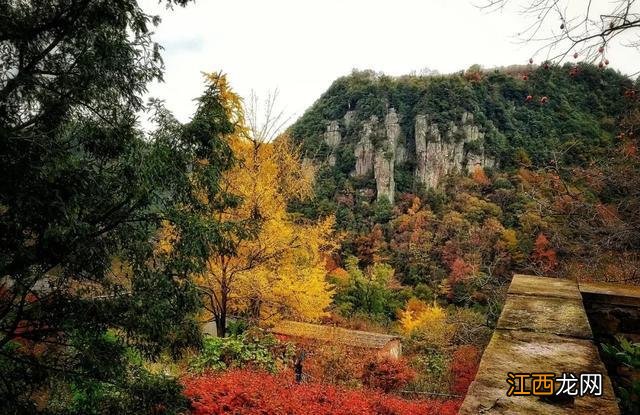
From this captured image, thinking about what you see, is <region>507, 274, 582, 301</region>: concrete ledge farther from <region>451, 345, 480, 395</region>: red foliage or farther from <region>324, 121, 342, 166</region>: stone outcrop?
<region>324, 121, 342, 166</region>: stone outcrop

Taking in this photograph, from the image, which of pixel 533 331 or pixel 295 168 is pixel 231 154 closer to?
pixel 295 168

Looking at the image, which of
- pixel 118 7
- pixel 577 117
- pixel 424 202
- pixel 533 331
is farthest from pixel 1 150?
pixel 424 202

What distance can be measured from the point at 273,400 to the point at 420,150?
8819cm

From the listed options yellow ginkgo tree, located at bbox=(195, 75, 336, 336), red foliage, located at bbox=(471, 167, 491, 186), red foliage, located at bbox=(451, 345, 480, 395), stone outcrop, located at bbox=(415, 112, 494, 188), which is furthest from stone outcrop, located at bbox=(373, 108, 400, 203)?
yellow ginkgo tree, located at bbox=(195, 75, 336, 336)

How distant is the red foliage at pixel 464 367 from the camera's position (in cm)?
1244

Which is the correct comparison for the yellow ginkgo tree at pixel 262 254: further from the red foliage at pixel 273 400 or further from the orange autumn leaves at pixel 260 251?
the red foliage at pixel 273 400

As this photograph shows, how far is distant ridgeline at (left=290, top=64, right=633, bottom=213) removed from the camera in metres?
79.4

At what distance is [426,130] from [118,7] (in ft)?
301

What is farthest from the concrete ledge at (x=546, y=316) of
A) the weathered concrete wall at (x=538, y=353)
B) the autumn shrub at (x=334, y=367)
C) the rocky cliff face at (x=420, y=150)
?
the rocky cliff face at (x=420, y=150)

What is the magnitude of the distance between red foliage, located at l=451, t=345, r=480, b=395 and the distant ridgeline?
183ft

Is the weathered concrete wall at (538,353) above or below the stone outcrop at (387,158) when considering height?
below

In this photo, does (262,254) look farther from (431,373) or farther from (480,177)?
(480,177)

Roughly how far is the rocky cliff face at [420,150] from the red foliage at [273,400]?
2872 inches

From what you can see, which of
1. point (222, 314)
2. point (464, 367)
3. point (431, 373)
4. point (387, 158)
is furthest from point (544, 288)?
point (387, 158)
